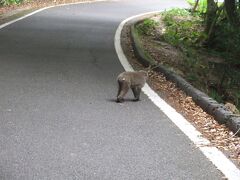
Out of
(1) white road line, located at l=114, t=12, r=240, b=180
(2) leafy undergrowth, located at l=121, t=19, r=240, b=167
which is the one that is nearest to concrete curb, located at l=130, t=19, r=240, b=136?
(2) leafy undergrowth, located at l=121, t=19, r=240, b=167

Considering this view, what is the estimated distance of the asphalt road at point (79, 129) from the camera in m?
5.23

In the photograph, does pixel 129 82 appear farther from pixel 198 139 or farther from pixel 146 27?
pixel 146 27

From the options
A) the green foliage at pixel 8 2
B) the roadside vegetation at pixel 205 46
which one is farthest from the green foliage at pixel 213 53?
the green foliage at pixel 8 2

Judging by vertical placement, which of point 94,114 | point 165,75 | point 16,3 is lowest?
point 16,3

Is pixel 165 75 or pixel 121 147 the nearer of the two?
pixel 121 147

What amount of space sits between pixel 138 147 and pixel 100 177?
1.06 m

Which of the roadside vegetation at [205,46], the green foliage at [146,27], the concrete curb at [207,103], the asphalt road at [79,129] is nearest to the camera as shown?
the asphalt road at [79,129]

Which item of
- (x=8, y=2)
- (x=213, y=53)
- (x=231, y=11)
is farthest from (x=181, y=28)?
(x=8, y=2)

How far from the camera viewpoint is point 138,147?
19.6 feet

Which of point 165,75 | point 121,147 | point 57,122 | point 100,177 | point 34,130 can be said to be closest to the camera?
point 100,177

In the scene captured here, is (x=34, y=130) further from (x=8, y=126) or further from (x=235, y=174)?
(x=235, y=174)

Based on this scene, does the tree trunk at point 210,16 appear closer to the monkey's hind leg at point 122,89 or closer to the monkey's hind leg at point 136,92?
the monkey's hind leg at point 136,92

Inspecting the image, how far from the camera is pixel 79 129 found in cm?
655

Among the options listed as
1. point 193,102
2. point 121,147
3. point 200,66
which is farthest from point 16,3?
point 121,147
